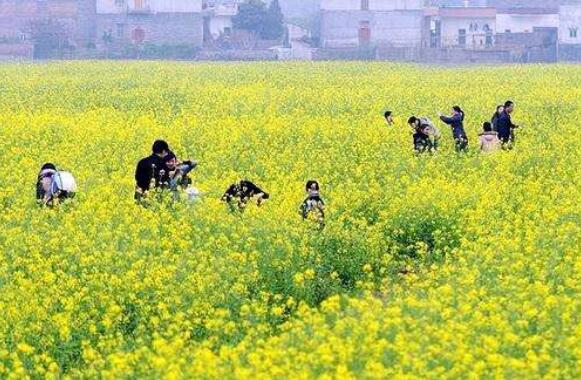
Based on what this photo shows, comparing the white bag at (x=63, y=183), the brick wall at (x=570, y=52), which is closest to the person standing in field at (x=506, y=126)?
the white bag at (x=63, y=183)

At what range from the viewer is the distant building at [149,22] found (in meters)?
93.6

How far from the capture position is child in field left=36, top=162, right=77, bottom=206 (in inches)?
724

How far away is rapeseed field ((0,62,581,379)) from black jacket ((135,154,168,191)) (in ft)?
1.43

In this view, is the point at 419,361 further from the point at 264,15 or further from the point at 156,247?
the point at 264,15

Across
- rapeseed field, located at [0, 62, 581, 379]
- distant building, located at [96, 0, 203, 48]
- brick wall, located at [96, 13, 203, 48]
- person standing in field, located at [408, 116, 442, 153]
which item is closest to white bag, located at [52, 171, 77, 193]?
rapeseed field, located at [0, 62, 581, 379]

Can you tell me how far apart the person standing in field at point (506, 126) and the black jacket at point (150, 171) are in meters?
8.91

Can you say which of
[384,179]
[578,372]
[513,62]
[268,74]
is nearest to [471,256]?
[578,372]

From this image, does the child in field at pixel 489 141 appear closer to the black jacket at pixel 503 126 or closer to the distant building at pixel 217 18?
the black jacket at pixel 503 126

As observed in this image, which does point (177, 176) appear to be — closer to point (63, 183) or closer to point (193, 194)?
point (193, 194)

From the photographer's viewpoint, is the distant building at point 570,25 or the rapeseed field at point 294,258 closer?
the rapeseed field at point 294,258

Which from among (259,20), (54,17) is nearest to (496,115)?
(259,20)

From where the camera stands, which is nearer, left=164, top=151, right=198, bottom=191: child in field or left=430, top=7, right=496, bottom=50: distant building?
left=164, top=151, right=198, bottom=191: child in field

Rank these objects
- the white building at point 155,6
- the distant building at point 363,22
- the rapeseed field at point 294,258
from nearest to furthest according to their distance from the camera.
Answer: the rapeseed field at point 294,258, the distant building at point 363,22, the white building at point 155,6

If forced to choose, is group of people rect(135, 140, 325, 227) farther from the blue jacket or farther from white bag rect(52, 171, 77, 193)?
the blue jacket
